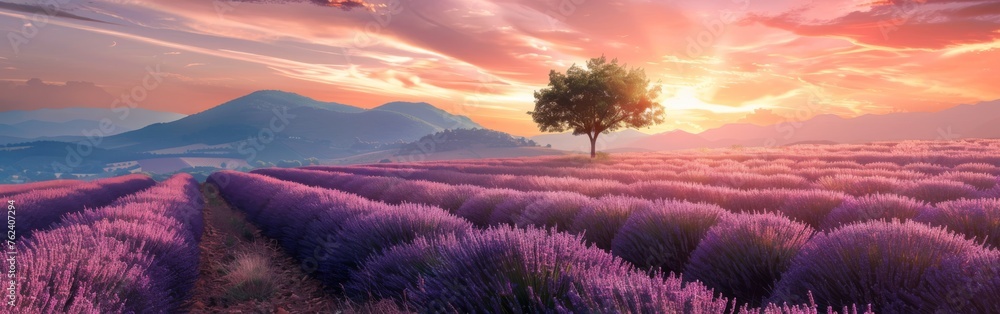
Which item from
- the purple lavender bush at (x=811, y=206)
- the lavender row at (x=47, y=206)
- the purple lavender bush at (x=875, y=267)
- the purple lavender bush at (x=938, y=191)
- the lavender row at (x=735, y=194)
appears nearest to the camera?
the purple lavender bush at (x=875, y=267)

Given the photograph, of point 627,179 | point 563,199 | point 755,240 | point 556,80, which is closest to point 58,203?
point 563,199

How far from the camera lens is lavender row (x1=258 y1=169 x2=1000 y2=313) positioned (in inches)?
96.0

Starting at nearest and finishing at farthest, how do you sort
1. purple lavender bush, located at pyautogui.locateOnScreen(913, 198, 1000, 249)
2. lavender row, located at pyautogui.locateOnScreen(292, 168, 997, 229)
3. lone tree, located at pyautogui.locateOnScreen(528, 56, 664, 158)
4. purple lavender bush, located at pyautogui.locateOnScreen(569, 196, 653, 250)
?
purple lavender bush, located at pyautogui.locateOnScreen(913, 198, 1000, 249) → purple lavender bush, located at pyautogui.locateOnScreen(569, 196, 653, 250) → lavender row, located at pyautogui.locateOnScreen(292, 168, 997, 229) → lone tree, located at pyautogui.locateOnScreen(528, 56, 664, 158)

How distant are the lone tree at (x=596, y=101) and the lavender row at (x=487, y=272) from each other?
83.9 ft

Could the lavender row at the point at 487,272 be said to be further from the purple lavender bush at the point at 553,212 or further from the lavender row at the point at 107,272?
the lavender row at the point at 107,272

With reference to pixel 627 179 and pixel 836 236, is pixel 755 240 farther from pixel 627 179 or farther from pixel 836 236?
pixel 627 179

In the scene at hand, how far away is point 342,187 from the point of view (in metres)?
14.1

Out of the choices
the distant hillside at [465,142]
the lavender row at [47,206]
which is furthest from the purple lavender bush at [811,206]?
the distant hillside at [465,142]

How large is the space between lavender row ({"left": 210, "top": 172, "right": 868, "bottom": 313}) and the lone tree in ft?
83.9

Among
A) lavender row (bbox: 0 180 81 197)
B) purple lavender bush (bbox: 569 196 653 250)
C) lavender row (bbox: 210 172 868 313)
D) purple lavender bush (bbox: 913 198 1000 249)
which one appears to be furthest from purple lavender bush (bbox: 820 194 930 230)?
lavender row (bbox: 0 180 81 197)

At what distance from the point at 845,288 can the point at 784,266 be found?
58 centimetres

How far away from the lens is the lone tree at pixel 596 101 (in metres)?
29.8

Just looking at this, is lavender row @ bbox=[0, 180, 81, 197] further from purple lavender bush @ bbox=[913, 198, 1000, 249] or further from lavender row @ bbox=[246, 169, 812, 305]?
purple lavender bush @ bbox=[913, 198, 1000, 249]

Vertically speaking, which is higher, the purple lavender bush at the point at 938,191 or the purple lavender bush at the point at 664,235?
the purple lavender bush at the point at 938,191
